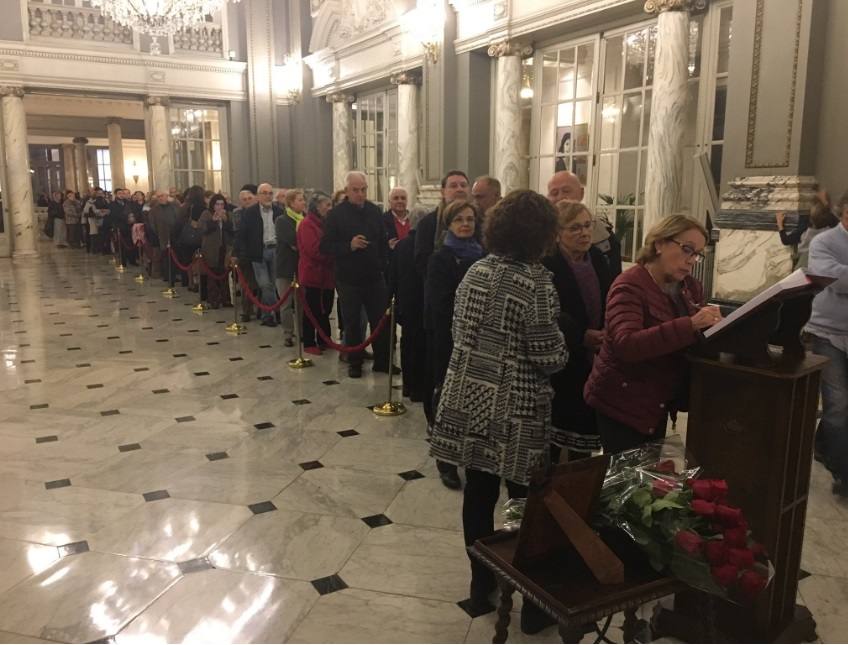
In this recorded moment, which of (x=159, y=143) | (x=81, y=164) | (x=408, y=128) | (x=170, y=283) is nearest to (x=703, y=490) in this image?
(x=408, y=128)

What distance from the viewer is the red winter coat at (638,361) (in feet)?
8.19

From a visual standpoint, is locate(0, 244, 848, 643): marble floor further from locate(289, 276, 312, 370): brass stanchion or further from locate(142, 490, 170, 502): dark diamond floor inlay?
locate(289, 276, 312, 370): brass stanchion

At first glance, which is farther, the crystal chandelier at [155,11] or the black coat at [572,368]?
the crystal chandelier at [155,11]

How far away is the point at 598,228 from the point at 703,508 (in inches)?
72.0

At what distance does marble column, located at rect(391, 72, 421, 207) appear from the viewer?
38.0ft

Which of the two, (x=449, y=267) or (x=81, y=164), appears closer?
(x=449, y=267)

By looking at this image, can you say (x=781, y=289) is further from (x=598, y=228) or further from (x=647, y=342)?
(x=598, y=228)

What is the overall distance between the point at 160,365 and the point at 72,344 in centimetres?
168

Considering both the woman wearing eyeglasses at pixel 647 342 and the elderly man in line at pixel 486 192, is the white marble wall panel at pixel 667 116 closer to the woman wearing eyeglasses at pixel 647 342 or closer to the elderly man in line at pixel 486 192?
the elderly man in line at pixel 486 192

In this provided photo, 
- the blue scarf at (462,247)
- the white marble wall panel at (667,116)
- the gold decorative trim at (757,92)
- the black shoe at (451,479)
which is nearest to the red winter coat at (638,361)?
the blue scarf at (462,247)

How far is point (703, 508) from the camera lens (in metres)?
1.84

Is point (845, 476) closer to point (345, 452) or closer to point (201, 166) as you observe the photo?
point (345, 452)

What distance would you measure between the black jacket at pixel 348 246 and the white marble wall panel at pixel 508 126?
4049 millimetres

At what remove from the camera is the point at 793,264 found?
6.51 metres
